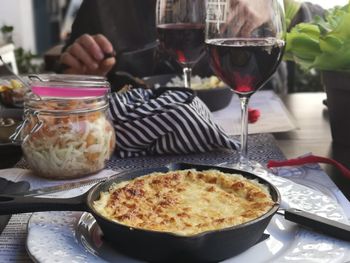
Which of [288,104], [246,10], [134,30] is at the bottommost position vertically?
[288,104]

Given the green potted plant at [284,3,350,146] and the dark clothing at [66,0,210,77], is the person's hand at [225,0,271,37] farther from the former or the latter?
the dark clothing at [66,0,210,77]

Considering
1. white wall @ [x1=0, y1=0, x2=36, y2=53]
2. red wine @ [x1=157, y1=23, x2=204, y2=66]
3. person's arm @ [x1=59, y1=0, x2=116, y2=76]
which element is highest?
red wine @ [x1=157, y1=23, x2=204, y2=66]

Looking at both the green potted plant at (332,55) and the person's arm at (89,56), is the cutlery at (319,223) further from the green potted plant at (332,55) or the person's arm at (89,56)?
the person's arm at (89,56)

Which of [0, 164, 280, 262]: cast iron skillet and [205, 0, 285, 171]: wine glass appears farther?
[205, 0, 285, 171]: wine glass

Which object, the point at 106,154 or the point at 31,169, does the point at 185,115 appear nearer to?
the point at 106,154

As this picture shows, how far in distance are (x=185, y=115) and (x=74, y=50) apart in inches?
18.9

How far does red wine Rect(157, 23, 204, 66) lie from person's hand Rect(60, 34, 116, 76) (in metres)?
0.26

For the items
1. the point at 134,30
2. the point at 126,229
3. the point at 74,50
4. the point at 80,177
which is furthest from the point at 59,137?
the point at 134,30

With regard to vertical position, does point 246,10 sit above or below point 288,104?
above

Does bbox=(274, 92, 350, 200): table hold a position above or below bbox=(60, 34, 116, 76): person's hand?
below

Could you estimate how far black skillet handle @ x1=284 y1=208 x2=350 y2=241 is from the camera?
20.8 inches

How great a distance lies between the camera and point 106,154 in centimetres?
84

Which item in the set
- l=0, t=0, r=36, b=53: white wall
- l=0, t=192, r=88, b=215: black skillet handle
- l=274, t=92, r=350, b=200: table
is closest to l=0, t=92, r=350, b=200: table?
l=274, t=92, r=350, b=200: table

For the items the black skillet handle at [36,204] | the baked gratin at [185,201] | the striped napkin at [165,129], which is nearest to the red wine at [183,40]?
the striped napkin at [165,129]
